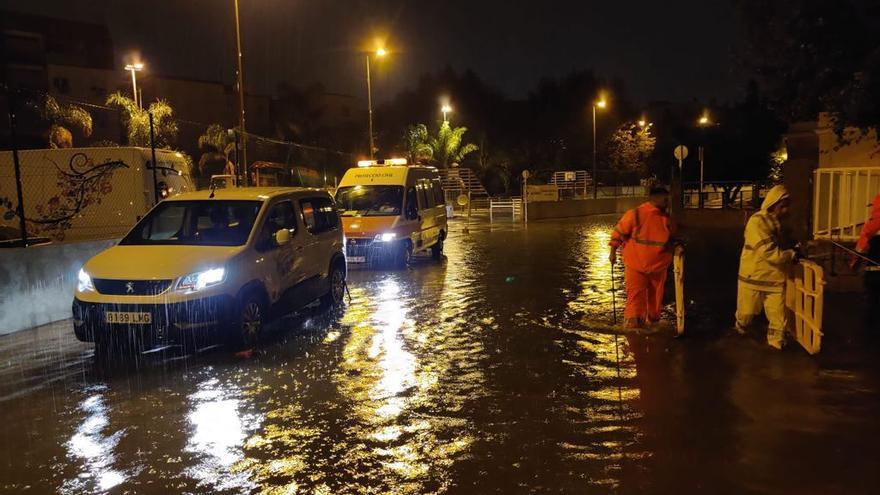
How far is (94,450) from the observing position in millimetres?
5059

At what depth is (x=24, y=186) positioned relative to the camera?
16.7 meters

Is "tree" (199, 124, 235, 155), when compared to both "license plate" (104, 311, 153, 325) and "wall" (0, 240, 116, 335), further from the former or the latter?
"license plate" (104, 311, 153, 325)

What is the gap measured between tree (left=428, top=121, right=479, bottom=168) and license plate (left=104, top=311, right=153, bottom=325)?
43.1 m

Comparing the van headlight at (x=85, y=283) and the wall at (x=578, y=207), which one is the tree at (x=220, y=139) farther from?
the van headlight at (x=85, y=283)

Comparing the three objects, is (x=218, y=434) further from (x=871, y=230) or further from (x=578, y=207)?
(x=578, y=207)

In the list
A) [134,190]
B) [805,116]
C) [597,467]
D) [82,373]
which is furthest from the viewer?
[134,190]

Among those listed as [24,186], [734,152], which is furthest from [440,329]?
[734,152]

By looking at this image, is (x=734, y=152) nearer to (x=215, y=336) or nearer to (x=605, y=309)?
(x=605, y=309)

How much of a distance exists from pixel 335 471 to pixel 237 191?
5.45m

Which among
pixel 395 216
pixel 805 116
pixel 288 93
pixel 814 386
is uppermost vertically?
pixel 288 93

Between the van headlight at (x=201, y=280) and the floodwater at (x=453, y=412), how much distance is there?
32.9 inches

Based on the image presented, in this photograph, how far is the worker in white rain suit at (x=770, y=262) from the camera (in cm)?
738

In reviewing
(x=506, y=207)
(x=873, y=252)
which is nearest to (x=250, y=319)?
(x=873, y=252)

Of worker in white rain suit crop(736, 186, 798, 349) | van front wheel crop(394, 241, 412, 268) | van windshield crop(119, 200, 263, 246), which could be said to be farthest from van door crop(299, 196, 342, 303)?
worker in white rain suit crop(736, 186, 798, 349)
